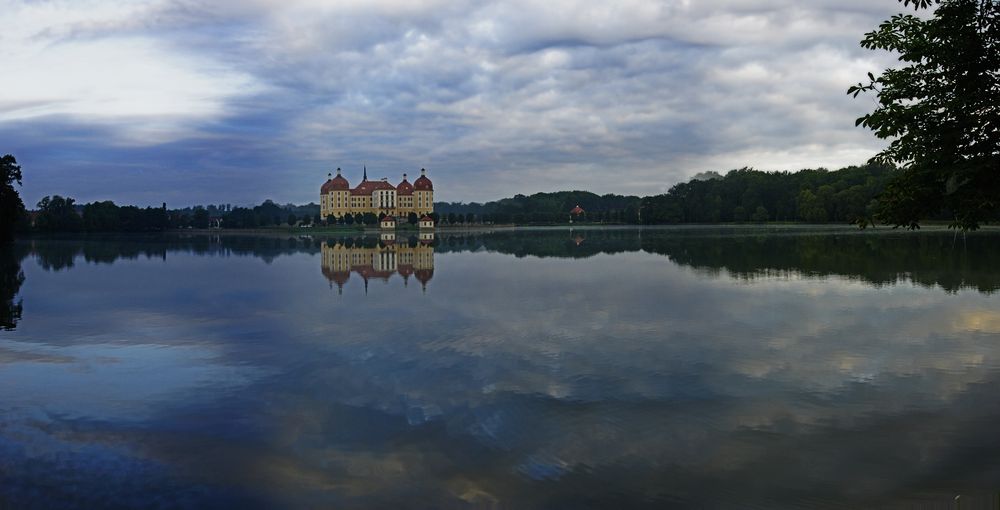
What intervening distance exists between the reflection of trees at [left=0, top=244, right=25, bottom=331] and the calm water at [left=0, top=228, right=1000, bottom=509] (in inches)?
10.8

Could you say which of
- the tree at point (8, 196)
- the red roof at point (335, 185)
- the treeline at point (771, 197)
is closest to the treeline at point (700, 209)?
the treeline at point (771, 197)

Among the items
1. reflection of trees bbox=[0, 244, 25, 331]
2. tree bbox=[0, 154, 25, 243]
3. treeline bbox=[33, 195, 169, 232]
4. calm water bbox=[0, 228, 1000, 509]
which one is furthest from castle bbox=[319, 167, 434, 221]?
calm water bbox=[0, 228, 1000, 509]

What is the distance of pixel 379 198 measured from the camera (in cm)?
16525

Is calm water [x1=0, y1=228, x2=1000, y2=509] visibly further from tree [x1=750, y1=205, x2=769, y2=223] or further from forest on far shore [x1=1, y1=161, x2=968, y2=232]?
tree [x1=750, y1=205, x2=769, y2=223]

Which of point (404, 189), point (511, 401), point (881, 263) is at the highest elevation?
point (404, 189)

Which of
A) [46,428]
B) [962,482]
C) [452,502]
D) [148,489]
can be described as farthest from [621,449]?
[46,428]

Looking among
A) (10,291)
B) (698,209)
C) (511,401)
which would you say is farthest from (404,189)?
(511,401)

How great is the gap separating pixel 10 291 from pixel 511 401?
24.0 m

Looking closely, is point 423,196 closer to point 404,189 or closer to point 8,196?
point 404,189

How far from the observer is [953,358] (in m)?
12.4

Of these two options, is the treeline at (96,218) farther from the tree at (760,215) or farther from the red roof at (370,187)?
the tree at (760,215)

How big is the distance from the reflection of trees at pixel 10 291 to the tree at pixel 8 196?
14.5 meters

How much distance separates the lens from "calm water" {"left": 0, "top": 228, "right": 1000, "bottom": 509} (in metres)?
7.25

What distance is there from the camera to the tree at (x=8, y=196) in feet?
181
